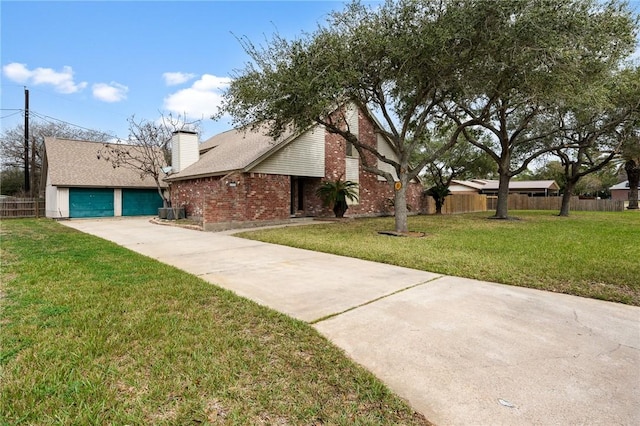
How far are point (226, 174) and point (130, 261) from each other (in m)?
7.67

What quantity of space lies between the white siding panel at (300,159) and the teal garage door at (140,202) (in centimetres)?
1175

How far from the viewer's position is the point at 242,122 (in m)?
11.2

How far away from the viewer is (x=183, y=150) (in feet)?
63.2

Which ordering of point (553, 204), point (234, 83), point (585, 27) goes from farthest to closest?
1. point (553, 204)
2. point (234, 83)
3. point (585, 27)

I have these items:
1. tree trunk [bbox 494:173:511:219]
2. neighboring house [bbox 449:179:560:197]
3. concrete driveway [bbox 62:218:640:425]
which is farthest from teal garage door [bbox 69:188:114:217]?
neighboring house [bbox 449:179:560:197]

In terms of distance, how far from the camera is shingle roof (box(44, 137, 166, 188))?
1891 cm

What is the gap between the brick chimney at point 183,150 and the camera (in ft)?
62.8

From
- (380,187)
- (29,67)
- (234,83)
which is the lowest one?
(380,187)

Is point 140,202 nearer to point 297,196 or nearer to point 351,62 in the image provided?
point 297,196

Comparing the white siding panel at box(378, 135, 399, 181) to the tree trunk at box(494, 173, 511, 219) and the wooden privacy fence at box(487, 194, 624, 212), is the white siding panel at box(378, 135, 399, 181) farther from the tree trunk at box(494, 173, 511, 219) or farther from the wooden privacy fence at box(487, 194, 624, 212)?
the wooden privacy fence at box(487, 194, 624, 212)

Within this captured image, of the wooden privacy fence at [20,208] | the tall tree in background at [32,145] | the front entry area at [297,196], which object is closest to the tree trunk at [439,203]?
the front entry area at [297,196]

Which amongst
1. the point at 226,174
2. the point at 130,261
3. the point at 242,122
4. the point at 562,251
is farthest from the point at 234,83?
the point at 562,251

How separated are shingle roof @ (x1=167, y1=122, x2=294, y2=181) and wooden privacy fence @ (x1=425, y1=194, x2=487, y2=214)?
11.3m

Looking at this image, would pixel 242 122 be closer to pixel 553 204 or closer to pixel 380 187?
pixel 380 187
